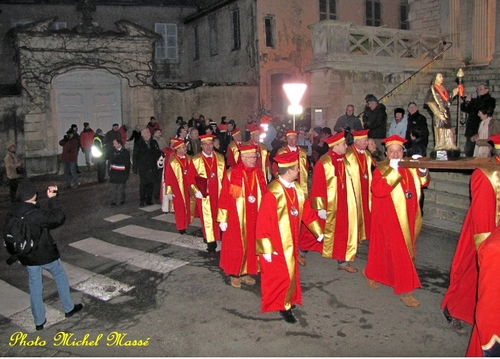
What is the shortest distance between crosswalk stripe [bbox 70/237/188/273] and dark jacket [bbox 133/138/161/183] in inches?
114

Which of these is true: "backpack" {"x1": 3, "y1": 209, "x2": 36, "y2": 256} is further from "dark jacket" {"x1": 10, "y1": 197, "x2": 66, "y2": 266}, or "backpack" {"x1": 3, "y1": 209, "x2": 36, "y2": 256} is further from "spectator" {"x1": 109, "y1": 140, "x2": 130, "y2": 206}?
"spectator" {"x1": 109, "y1": 140, "x2": 130, "y2": 206}

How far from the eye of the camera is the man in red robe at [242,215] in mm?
6742

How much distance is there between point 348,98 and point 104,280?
1088cm

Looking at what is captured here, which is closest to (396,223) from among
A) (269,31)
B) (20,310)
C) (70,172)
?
(20,310)

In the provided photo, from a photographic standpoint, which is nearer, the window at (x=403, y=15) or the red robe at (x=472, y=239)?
the red robe at (x=472, y=239)

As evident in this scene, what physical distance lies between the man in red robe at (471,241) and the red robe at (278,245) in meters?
1.71

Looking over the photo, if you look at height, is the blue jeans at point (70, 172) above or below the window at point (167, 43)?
below

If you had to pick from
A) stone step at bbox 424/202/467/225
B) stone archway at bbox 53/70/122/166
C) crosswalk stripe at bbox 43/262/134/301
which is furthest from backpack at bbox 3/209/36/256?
stone archway at bbox 53/70/122/166

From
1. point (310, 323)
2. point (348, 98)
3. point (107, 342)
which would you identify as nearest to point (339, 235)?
point (310, 323)

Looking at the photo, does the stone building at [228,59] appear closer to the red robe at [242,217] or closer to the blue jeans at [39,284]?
the red robe at [242,217]

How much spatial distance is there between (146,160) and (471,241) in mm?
9283

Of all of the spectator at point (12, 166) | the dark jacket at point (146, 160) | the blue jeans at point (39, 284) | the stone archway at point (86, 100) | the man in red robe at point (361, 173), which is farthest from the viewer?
the stone archway at point (86, 100)

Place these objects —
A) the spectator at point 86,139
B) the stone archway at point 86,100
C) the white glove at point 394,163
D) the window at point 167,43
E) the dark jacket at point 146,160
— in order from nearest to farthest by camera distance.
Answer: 1. the white glove at point 394,163
2. the dark jacket at point 146,160
3. the spectator at point 86,139
4. the stone archway at point 86,100
5. the window at point 167,43

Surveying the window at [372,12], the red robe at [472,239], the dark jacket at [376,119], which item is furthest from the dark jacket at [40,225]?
the window at [372,12]
